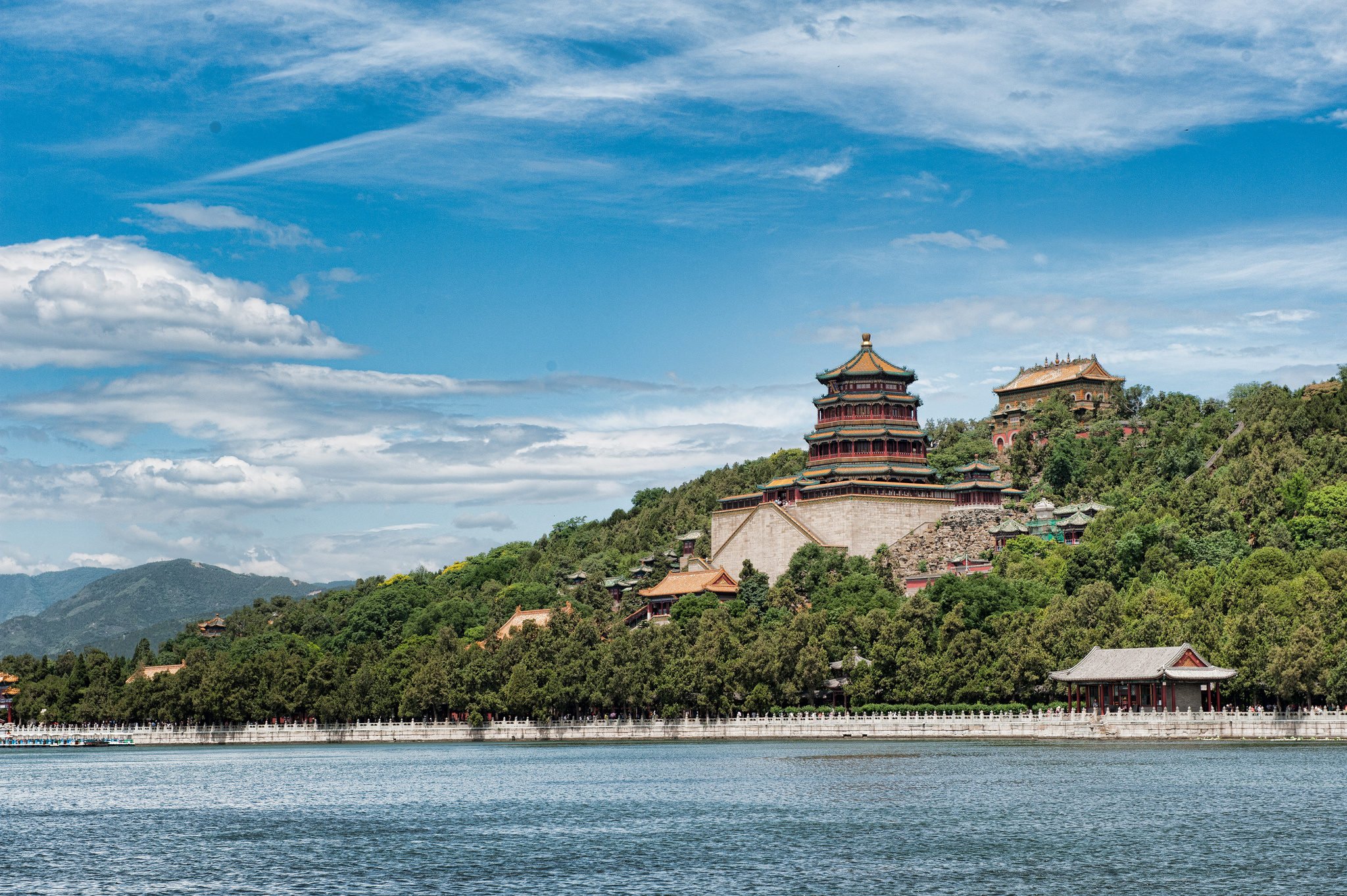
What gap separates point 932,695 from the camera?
81.8 metres

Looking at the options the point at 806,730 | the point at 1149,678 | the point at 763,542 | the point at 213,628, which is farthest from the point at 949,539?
the point at 213,628

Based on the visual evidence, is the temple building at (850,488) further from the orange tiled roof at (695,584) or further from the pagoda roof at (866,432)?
the orange tiled roof at (695,584)

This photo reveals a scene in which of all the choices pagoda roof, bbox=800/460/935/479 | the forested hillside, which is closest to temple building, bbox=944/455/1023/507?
pagoda roof, bbox=800/460/935/479

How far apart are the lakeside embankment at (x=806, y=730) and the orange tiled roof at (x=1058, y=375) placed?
6020 cm

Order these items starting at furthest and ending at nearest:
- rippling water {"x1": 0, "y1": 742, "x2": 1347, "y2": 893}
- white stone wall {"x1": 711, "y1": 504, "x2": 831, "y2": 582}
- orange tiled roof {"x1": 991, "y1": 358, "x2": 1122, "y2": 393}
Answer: orange tiled roof {"x1": 991, "y1": 358, "x2": 1122, "y2": 393} → white stone wall {"x1": 711, "y1": 504, "x2": 831, "y2": 582} → rippling water {"x1": 0, "y1": 742, "x2": 1347, "y2": 893}

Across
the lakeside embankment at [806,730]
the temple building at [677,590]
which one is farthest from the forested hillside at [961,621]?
the temple building at [677,590]

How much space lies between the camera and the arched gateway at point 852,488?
110250mm

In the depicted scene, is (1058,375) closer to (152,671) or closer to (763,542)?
(763,542)

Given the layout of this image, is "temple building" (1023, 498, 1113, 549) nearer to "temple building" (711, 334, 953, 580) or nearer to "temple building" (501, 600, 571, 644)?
"temple building" (711, 334, 953, 580)

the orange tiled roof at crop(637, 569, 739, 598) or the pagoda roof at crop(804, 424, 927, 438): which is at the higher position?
the pagoda roof at crop(804, 424, 927, 438)

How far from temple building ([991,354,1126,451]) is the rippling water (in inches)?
2597

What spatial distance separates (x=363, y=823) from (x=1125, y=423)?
304 feet

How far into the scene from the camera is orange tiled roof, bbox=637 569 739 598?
108 meters

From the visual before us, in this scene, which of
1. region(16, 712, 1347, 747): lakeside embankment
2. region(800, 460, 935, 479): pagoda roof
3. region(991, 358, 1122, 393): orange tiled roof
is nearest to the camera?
region(16, 712, 1347, 747): lakeside embankment
